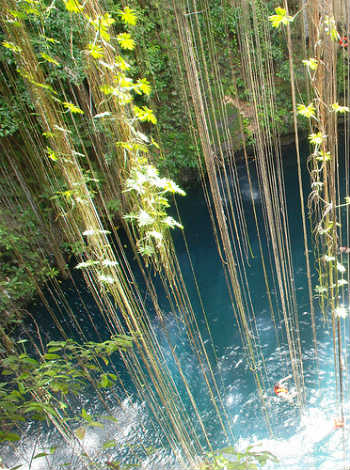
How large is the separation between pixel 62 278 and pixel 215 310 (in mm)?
2194

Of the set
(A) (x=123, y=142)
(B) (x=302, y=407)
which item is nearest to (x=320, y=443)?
(B) (x=302, y=407)

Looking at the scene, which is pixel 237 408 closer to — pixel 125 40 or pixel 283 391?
pixel 283 391

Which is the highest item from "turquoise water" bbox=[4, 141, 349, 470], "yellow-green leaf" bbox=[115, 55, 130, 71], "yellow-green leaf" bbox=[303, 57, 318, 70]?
"yellow-green leaf" bbox=[115, 55, 130, 71]

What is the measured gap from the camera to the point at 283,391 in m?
2.24

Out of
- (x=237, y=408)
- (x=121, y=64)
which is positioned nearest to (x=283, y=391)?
(x=237, y=408)

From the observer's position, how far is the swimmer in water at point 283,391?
2.21 m

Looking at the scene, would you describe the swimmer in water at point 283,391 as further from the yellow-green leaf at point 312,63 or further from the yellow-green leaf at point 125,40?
the yellow-green leaf at point 125,40

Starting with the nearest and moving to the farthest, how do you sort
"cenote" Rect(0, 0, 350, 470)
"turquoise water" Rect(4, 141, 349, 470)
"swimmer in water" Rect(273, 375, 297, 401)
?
"cenote" Rect(0, 0, 350, 470)
"turquoise water" Rect(4, 141, 349, 470)
"swimmer in water" Rect(273, 375, 297, 401)

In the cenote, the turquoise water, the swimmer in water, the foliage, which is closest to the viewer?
the foliage

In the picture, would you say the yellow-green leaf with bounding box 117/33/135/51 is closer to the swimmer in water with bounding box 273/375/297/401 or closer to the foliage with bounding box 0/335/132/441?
the foliage with bounding box 0/335/132/441

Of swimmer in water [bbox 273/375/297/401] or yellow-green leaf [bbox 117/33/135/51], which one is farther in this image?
swimmer in water [bbox 273/375/297/401]

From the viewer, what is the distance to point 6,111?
278 centimetres

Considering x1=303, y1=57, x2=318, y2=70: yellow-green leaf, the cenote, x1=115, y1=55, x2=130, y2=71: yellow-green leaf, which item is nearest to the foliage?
the cenote

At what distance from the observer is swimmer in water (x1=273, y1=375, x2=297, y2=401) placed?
2.21 metres
